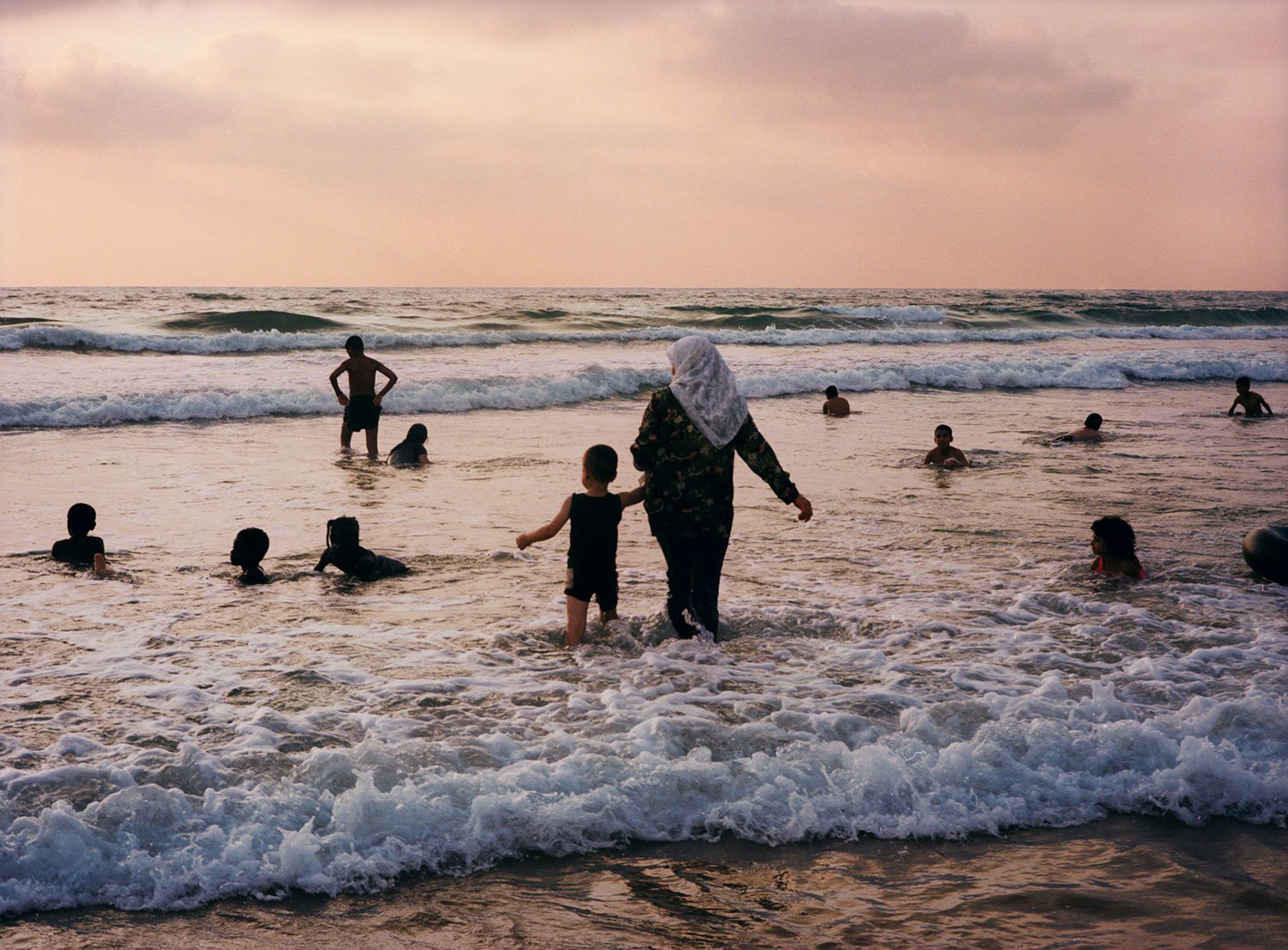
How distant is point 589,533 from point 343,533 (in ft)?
8.19

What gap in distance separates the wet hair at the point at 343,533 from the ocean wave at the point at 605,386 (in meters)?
11.5

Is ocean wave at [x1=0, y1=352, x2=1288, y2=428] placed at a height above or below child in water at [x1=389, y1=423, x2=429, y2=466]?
above

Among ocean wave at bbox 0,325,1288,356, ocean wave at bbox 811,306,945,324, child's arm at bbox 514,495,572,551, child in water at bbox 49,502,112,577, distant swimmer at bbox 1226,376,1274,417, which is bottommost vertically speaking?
child in water at bbox 49,502,112,577

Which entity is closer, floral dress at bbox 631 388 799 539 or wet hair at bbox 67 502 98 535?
floral dress at bbox 631 388 799 539

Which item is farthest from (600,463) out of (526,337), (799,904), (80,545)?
(526,337)

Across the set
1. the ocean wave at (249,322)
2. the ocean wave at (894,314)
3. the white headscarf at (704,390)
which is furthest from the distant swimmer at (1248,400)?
the ocean wave at (894,314)

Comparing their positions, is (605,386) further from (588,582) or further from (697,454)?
(697,454)

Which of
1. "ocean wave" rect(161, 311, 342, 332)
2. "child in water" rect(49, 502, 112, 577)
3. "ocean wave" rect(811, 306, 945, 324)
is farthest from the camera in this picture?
"ocean wave" rect(811, 306, 945, 324)

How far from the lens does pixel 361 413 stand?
558 inches

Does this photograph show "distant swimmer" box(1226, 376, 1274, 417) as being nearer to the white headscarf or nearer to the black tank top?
the white headscarf

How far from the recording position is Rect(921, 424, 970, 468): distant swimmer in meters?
13.2

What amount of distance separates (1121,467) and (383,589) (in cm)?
965

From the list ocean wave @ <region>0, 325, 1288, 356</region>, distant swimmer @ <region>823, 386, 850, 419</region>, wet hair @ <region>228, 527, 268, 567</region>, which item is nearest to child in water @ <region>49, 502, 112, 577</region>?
wet hair @ <region>228, 527, 268, 567</region>

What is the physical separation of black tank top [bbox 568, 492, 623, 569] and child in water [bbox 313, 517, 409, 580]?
232 centimetres
